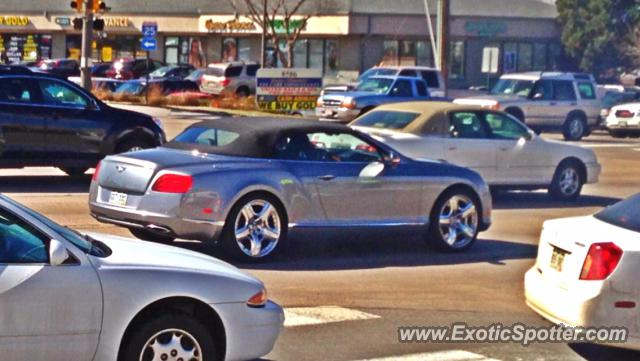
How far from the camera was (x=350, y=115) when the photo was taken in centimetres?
3353

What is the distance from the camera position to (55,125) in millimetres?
18047

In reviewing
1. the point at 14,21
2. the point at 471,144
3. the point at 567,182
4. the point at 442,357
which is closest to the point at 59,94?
the point at 471,144

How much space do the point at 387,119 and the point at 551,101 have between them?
19.0 meters

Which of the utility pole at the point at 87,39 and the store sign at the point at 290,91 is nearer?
the utility pole at the point at 87,39

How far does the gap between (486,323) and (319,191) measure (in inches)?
122

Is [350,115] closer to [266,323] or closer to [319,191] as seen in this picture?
[319,191]

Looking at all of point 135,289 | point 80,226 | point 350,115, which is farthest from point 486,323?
point 350,115

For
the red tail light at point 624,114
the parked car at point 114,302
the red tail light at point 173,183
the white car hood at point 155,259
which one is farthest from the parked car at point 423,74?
the parked car at point 114,302

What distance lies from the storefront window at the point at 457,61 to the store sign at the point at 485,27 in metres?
1.07

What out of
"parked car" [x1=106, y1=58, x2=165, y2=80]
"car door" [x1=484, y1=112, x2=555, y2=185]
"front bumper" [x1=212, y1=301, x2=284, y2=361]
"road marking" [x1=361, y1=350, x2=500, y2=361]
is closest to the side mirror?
"front bumper" [x1=212, y1=301, x2=284, y2=361]

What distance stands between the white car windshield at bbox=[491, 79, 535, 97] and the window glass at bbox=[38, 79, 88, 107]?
67.3ft

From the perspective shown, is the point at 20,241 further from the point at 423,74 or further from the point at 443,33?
the point at 423,74

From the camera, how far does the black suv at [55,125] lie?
1772 cm

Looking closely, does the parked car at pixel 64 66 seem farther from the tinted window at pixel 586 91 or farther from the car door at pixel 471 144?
the car door at pixel 471 144
